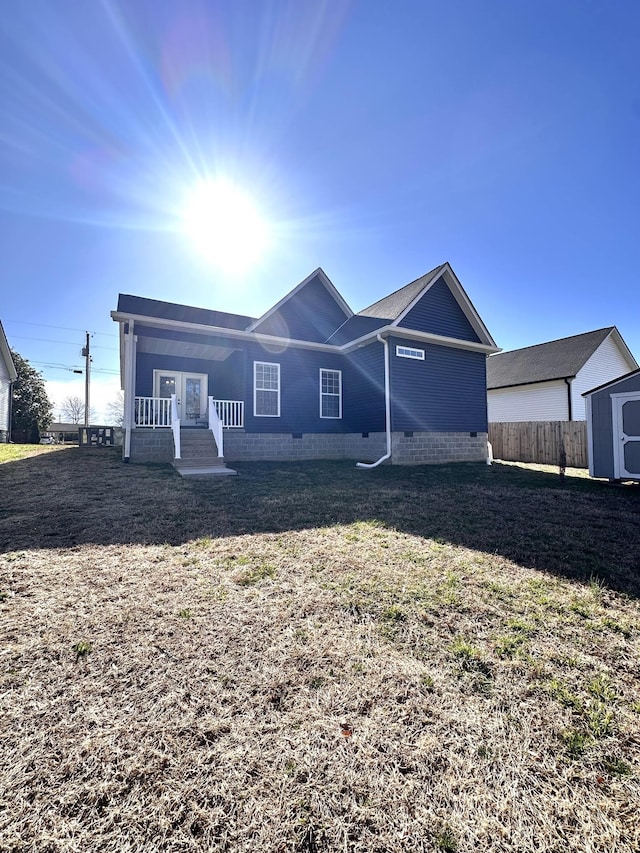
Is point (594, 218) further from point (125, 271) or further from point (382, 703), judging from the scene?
point (125, 271)

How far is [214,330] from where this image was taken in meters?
11.0

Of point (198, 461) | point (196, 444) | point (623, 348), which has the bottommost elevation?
point (198, 461)

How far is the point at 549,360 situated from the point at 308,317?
14.8 m

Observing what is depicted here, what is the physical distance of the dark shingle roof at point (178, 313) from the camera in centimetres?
1065

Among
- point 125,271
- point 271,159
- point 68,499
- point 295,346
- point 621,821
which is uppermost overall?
point 271,159

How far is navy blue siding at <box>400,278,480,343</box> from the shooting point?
39.4ft

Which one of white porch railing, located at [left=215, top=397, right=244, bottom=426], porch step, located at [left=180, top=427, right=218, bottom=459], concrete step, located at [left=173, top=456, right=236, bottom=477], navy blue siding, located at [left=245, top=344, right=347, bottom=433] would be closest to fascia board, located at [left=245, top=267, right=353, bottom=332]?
navy blue siding, located at [left=245, top=344, right=347, bottom=433]

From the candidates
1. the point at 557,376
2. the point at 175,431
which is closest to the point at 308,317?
the point at 175,431

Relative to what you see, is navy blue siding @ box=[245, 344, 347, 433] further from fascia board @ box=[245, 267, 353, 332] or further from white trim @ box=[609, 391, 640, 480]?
white trim @ box=[609, 391, 640, 480]

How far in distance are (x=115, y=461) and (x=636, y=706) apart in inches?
437

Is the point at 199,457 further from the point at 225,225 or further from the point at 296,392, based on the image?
the point at 225,225

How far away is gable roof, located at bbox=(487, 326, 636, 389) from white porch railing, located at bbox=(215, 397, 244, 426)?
1602 cm

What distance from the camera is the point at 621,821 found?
1.41 meters

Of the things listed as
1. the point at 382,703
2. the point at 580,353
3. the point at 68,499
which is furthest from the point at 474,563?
the point at 580,353
